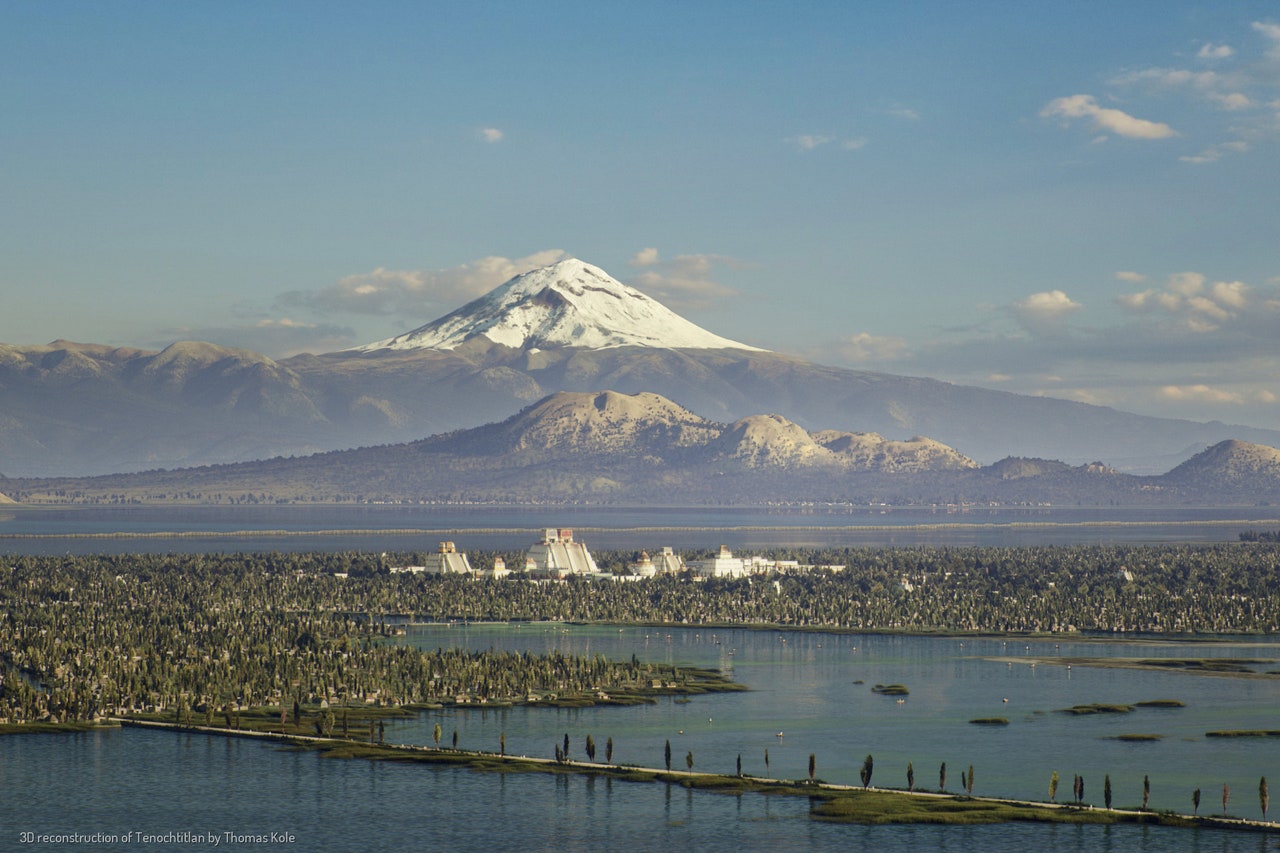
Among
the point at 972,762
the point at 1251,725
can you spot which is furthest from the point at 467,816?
the point at 1251,725

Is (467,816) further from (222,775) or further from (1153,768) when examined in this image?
(1153,768)

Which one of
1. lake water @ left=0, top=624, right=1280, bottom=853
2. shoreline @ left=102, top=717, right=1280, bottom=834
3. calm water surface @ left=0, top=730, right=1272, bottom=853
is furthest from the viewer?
shoreline @ left=102, top=717, right=1280, bottom=834

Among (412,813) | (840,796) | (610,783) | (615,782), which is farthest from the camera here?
(615,782)

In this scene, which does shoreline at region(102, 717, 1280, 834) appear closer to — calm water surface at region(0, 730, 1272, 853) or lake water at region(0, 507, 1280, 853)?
calm water surface at region(0, 730, 1272, 853)

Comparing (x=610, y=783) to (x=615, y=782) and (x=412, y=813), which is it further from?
(x=412, y=813)

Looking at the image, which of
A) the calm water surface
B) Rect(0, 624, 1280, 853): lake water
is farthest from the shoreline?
Rect(0, 624, 1280, 853): lake water

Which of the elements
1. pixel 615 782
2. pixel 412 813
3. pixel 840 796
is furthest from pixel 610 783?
pixel 840 796

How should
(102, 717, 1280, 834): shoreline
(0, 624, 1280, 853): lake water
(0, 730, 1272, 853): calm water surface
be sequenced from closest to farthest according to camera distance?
(0, 730, 1272, 853): calm water surface
(0, 624, 1280, 853): lake water
(102, 717, 1280, 834): shoreline

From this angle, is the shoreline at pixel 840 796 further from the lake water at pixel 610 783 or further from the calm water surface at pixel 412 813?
the lake water at pixel 610 783
